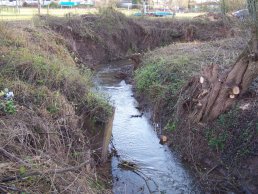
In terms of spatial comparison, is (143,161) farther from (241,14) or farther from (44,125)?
(241,14)

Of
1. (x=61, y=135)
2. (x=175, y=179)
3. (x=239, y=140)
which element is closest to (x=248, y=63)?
(x=239, y=140)

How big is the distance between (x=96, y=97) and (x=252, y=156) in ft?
13.3

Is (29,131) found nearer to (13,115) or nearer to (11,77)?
(13,115)

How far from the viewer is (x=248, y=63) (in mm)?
8500

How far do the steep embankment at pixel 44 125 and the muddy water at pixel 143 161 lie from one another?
1039mm

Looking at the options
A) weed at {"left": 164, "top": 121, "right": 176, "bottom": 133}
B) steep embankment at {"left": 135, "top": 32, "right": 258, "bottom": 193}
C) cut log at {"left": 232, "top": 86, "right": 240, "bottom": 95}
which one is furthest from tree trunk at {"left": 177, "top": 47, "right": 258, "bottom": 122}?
weed at {"left": 164, "top": 121, "right": 176, "bottom": 133}

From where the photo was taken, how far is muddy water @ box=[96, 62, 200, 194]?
7906 millimetres

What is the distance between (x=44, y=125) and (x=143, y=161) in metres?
3.72

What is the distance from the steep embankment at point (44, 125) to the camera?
458 cm

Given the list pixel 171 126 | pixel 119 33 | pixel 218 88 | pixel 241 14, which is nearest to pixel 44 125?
pixel 218 88

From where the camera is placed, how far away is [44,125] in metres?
6.26

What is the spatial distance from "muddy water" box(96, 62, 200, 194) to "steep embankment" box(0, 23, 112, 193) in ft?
3.41

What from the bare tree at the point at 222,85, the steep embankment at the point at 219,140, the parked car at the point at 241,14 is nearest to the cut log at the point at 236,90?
the bare tree at the point at 222,85

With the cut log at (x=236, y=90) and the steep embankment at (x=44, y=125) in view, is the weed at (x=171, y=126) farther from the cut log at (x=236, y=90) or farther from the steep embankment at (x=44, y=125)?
the steep embankment at (x=44, y=125)
